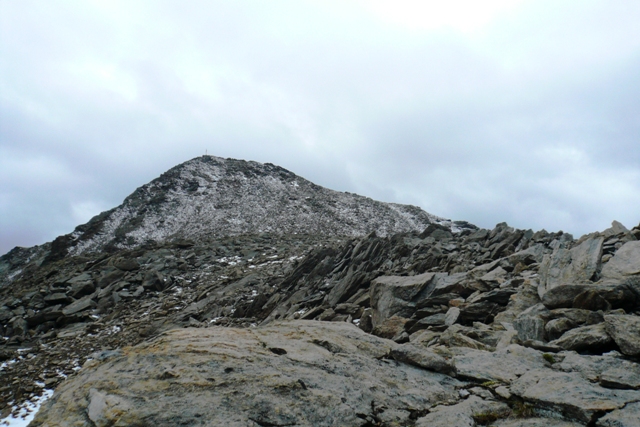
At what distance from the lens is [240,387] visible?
517cm

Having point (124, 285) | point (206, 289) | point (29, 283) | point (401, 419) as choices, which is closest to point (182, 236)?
point (29, 283)

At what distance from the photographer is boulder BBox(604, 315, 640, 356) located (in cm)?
635

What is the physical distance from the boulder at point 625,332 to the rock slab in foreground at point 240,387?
9.56 feet

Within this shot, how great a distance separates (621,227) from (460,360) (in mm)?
15443

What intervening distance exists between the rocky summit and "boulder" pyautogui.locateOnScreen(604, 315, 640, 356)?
3 centimetres

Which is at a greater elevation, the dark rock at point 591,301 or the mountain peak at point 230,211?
the mountain peak at point 230,211

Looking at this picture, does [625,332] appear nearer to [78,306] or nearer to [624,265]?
[624,265]

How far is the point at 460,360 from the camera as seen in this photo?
688 cm

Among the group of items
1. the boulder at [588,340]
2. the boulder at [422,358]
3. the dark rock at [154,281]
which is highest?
the dark rock at [154,281]

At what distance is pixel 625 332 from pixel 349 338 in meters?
4.75

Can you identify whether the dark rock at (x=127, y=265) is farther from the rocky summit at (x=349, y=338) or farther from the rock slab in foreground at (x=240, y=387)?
the rock slab in foreground at (x=240, y=387)

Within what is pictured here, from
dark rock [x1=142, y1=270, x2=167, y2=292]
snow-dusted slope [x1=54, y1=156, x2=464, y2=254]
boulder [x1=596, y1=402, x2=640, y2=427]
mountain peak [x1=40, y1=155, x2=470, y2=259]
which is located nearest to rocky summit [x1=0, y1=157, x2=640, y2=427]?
boulder [x1=596, y1=402, x2=640, y2=427]

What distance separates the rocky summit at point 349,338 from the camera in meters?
4.98

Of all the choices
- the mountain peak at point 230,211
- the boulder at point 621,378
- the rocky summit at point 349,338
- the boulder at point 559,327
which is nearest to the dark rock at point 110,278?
the rocky summit at point 349,338
